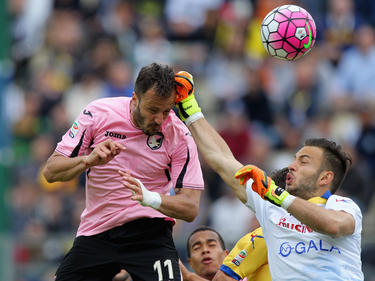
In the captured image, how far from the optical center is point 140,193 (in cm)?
596

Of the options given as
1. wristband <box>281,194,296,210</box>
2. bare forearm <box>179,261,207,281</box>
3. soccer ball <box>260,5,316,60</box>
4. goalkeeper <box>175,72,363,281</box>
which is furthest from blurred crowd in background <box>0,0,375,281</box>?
wristband <box>281,194,296,210</box>

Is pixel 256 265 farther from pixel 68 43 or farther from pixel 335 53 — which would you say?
pixel 68 43

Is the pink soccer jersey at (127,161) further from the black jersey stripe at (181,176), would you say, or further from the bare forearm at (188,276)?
the bare forearm at (188,276)

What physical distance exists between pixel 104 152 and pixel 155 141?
765mm

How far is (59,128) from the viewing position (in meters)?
14.3

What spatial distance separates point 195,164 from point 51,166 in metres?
1.11

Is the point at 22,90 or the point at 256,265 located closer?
the point at 256,265

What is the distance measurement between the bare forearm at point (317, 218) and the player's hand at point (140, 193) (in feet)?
3.24

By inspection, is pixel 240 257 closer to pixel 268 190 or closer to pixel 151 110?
pixel 268 190

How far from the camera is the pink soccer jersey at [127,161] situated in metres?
6.52

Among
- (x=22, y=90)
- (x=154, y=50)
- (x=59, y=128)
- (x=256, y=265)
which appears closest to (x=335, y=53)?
(x=154, y=50)

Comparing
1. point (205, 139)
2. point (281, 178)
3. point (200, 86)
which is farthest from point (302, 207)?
point (200, 86)

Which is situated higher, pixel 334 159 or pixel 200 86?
pixel 334 159

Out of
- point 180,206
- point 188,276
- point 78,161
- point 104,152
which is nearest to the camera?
point 104,152
